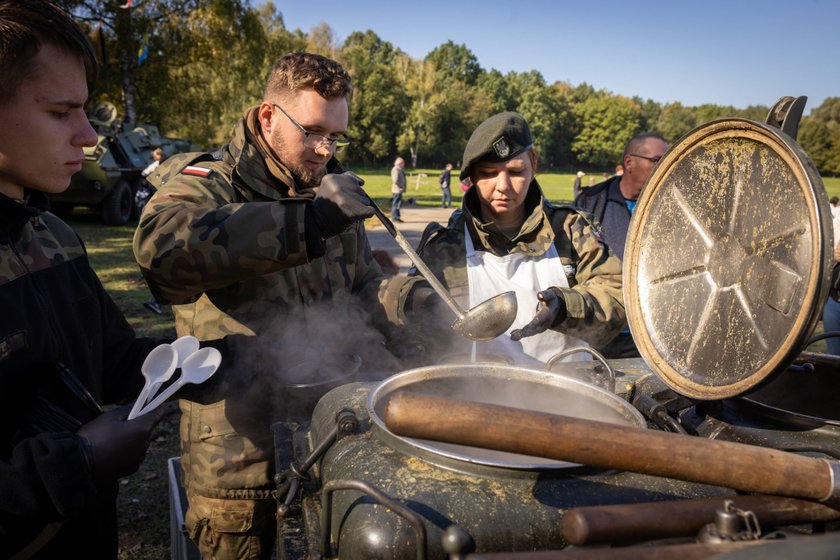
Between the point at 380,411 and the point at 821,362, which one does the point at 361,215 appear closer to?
the point at 380,411

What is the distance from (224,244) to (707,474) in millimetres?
1430

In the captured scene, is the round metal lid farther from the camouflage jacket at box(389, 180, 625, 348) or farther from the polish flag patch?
the polish flag patch

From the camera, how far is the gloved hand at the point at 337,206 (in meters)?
1.79

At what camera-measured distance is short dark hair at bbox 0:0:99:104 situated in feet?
4.46

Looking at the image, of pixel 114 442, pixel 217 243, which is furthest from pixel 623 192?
pixel 114 442

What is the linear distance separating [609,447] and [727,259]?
817 mm

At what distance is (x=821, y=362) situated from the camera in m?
1.95

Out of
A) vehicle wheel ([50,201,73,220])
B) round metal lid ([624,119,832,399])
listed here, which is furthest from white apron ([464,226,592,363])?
vehicle wheel ([50,201,73,220])

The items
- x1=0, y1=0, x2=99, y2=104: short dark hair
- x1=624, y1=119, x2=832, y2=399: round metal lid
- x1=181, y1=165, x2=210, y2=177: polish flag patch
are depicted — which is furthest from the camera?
x1=181, y1=165, x2=210, y2=177: polish flag patch

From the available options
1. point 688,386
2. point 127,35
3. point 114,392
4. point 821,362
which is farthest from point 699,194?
point 127,35

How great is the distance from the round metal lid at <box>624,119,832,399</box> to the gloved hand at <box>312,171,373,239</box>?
842mm

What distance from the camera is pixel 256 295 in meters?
2.20

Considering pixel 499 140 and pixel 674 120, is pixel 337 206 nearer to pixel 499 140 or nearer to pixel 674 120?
pixel 499 140

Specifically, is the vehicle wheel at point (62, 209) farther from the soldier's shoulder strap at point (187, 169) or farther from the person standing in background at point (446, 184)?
the soldier's shoulder strap at point (187, 169)
